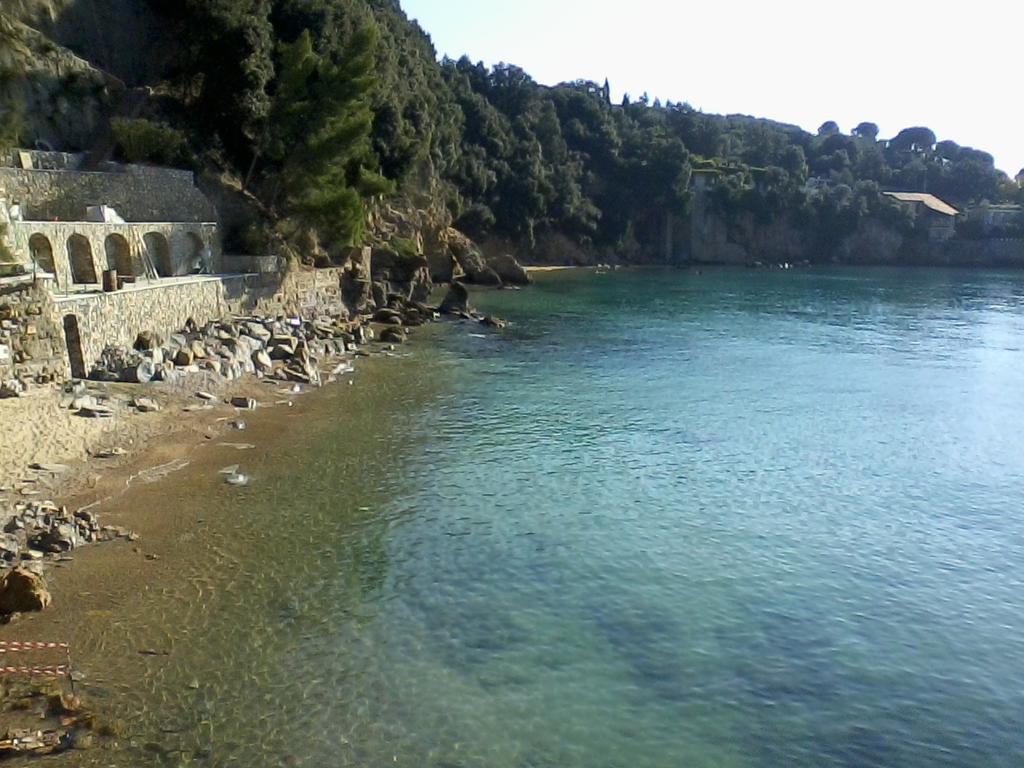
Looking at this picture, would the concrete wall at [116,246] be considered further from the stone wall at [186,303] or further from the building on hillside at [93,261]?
the stone wall at [186,303]

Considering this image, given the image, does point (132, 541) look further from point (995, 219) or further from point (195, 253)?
point (995, 219)

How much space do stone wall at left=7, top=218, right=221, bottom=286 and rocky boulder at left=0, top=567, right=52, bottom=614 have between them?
51.3 feet

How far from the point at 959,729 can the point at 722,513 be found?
8.46 metres

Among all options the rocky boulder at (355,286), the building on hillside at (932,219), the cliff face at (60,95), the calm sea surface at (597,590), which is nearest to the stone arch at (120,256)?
the calm sea surface at (597,590)

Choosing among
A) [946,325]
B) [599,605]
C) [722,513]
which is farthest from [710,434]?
[946,325]

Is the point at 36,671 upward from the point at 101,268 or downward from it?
downward

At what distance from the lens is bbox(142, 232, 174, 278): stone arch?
33.8 meters

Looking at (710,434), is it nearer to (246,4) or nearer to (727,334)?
(727,334)

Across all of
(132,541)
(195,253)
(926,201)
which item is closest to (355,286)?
(195,253)

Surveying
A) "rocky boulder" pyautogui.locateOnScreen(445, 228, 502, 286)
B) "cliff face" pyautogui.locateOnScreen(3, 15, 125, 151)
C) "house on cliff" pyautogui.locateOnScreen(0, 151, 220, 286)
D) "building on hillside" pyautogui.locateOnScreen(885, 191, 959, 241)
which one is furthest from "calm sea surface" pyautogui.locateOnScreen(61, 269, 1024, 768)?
"building on hillside" pyautogui.locateOnScreen(885, 191, 959, 241)

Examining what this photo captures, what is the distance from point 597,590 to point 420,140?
45.8 metres

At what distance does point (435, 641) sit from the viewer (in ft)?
45.4

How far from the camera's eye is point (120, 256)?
32.0 metres

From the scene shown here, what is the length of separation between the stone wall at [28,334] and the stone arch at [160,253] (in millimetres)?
10254
